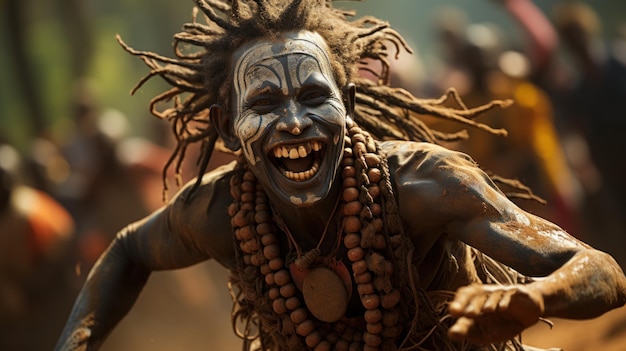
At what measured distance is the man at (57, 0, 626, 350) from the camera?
4.05 metres

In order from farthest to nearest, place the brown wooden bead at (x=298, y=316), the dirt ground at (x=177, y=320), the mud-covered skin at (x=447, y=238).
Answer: the dirt ground at (x=177, y=320) < the brown wooden bead at (x=298, y=316) < the mud-covered skin at (x=447, y=238)

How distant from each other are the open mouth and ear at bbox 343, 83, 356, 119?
1.01 ft

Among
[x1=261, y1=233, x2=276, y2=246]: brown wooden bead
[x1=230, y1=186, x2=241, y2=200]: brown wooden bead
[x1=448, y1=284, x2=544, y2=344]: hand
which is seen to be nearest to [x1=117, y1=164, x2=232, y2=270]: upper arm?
[x1=230, y1=186, x2=241, y2=200]: brown wooden bead

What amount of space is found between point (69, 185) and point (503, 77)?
466cm

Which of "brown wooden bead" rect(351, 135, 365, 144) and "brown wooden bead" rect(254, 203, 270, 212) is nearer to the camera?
"brown wooden bead" rect(351, 135, 365, 144)

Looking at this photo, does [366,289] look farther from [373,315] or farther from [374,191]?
[374,191]

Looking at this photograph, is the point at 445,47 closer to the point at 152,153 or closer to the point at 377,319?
the point at 152,153

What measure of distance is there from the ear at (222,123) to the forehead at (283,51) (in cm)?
20

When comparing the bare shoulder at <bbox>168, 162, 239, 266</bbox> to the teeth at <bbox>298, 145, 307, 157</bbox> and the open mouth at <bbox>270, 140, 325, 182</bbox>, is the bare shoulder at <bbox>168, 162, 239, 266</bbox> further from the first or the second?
the teeth at <bbox>298, 145, 307, 157</bbox>

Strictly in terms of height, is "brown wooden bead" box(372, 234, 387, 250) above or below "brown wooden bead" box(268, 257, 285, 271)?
above

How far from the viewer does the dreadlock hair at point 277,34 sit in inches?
174

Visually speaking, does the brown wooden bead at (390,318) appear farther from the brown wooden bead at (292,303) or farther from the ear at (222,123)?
the ear at (222,123)

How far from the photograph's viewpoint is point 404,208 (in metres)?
4.16

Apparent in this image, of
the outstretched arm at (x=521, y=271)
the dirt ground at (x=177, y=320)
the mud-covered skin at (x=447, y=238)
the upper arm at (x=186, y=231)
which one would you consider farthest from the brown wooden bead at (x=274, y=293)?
the dirt ground at (x=177, y=320)
